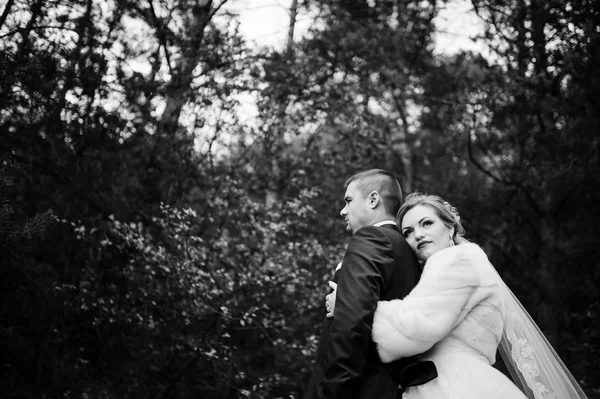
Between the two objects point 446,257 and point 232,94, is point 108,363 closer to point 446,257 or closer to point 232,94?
point 232,94

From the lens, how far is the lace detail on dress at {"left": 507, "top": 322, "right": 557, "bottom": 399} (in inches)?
123

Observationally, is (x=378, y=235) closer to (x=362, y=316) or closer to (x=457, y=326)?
(x=362, y=316)

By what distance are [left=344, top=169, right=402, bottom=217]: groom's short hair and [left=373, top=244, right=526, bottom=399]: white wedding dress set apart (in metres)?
0.43

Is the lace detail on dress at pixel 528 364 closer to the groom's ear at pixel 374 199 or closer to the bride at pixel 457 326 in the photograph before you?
the bride at pixel 457 326

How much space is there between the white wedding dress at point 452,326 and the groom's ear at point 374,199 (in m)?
0.46

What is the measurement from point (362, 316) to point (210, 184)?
4.82 metres

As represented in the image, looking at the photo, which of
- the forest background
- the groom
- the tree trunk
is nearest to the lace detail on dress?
the groom

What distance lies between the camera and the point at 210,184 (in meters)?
7.05

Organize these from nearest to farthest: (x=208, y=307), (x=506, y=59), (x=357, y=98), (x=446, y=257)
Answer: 1. (x=446, y=257)
2. (x=208, y=307)
3. (x=506, y=59)
4. (x=357, y=98)

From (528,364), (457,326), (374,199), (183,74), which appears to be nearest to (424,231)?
(374,199)

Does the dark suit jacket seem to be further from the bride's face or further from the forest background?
the forest background

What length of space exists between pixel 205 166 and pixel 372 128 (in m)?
3.63

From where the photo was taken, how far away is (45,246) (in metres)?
5.84

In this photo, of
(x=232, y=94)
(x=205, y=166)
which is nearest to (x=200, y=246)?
(x=205, y=166)
